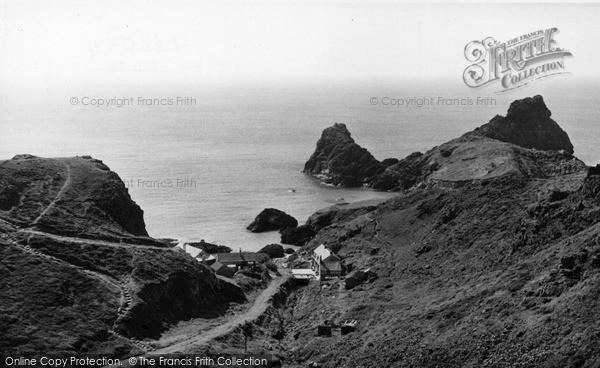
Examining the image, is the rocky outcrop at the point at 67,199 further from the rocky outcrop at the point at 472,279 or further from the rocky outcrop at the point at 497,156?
the rocky outcrop at the point at 497,156

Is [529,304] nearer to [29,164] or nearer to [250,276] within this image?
[250,276]

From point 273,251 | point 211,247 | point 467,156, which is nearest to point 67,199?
point 211,247

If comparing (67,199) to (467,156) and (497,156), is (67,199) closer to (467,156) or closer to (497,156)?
(497,156)

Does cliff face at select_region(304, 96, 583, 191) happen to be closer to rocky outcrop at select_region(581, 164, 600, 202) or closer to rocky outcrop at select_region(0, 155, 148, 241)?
rocky outcrop at select_region(581, 164, 600, 202)

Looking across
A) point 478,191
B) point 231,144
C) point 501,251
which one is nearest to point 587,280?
point 501,251

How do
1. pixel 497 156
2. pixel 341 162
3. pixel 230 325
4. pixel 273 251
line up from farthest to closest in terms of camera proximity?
pixel 341 162 → pixel 497 156 → pixel 273 251 → pixel 230 325

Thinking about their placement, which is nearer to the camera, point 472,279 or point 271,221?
point 472,279

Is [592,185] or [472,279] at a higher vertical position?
[592,185]

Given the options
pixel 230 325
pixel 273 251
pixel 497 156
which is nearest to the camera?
pixel 230 325
